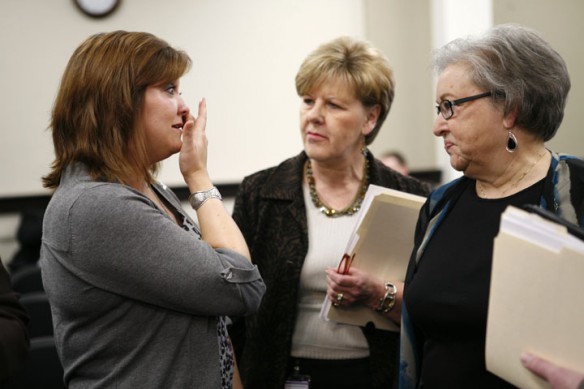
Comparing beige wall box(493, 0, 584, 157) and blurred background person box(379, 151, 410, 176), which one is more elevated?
beige wall box(493, 0, 584, 157)

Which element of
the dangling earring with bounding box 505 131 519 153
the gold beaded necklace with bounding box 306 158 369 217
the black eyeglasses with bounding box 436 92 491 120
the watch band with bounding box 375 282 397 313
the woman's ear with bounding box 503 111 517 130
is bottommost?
the watch band with bounding box 375 282 397 313

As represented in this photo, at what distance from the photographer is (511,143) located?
1.49 meters

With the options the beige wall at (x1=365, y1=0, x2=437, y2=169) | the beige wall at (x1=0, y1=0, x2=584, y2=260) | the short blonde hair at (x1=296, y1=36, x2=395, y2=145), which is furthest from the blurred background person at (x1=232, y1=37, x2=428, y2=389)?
the beige wall at (x1=365, y1=0, x2=437, y2=169)

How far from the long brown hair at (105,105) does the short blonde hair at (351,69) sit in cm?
73

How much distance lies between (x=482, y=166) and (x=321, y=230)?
2.15 ft

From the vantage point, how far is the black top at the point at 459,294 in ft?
4.70

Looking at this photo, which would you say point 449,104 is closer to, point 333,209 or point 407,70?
point 333,209

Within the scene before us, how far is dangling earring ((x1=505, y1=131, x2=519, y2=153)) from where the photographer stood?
1484 millimetres

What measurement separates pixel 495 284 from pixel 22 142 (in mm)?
4143

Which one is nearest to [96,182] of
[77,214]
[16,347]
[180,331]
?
[77,214]

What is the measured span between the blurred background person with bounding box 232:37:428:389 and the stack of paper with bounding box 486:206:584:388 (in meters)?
0.71

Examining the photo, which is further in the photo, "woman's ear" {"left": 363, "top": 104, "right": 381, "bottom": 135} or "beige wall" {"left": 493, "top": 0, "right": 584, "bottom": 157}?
"beige wall" {"left": 493, "top": 0, "right": 584, "bottom": 157}

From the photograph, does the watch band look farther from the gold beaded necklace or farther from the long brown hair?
the long brown hair

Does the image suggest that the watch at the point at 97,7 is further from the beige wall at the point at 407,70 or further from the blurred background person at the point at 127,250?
the blurred background person at the point at 127,250
